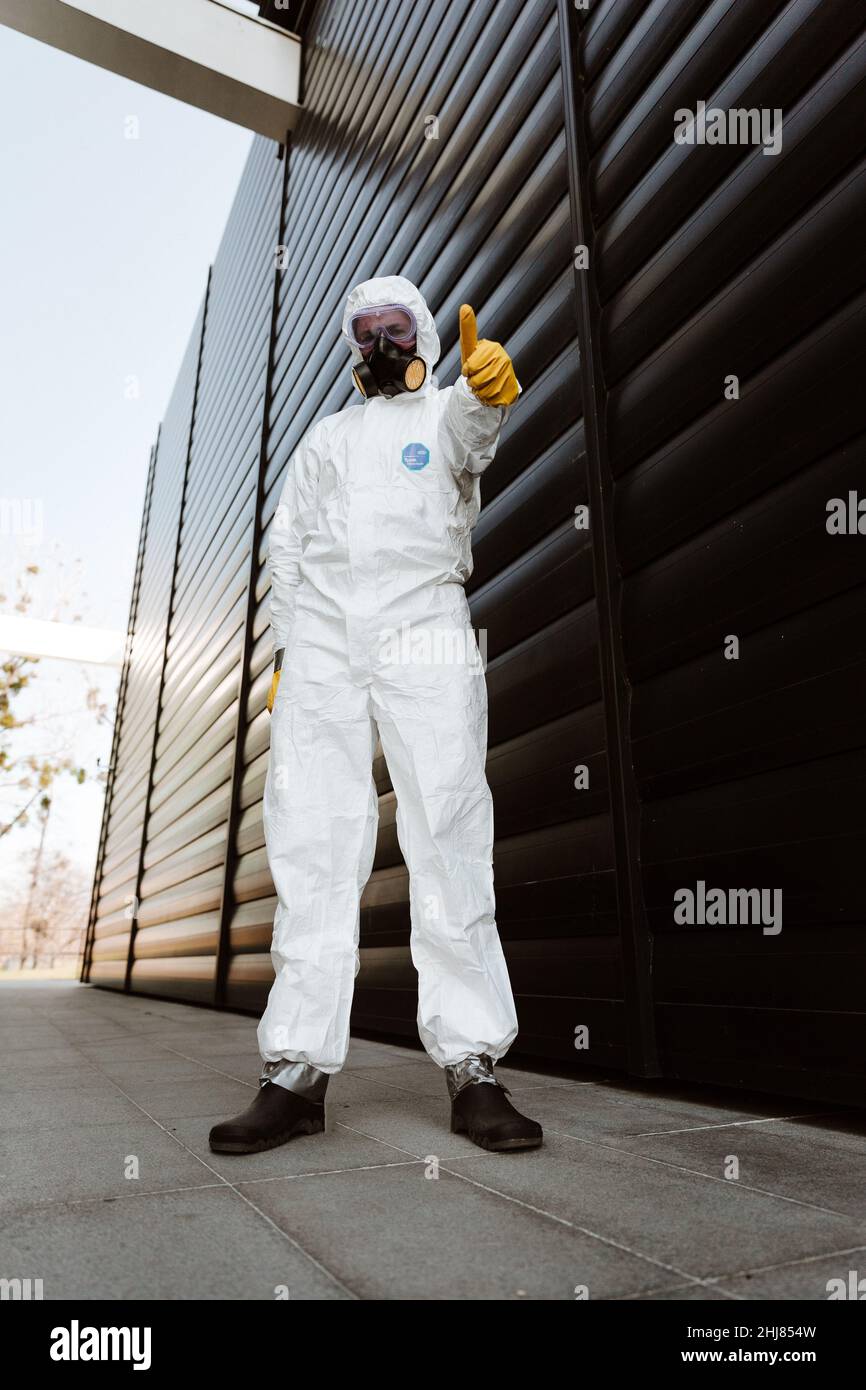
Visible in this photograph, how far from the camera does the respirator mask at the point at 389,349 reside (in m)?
2.04

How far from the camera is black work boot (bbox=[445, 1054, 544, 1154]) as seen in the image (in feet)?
4.84

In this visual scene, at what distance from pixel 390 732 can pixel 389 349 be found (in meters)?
0.90

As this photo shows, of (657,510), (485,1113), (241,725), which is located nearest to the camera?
(485,1113)

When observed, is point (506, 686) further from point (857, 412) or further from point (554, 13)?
point (554, 13)

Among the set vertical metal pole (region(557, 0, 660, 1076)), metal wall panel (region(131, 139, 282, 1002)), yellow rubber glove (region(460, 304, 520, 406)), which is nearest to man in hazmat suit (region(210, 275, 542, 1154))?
yellow rubber glove (region(460, 304, 520, 406))

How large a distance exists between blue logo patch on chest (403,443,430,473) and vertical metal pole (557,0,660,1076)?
539 mm

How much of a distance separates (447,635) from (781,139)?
48.3 inches

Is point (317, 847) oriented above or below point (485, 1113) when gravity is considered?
above

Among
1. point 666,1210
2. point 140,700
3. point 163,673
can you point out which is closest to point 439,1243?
point 666,1210

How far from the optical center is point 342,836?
182cm

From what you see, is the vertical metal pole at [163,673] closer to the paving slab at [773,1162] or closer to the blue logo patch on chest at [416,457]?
the blue logo patch on chest at [416,457]

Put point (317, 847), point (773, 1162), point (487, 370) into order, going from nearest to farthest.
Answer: point (773, 1162)
point (487, 370)
point (317, 847)

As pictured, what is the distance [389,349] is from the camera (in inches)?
80.4

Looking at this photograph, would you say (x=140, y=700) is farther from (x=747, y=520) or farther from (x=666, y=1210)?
(x=666, y=1210)
